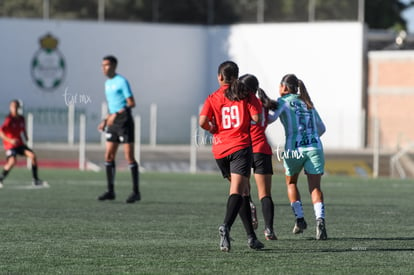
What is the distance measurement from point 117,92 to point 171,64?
109 ft

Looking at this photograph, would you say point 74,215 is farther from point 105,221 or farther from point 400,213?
point 400,213

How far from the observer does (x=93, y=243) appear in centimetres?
1069

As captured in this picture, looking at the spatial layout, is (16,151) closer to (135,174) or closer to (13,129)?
(13,129)

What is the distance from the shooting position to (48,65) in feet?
152

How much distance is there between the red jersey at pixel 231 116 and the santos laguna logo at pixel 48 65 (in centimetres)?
3621

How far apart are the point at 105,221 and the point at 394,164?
2117 centimetres

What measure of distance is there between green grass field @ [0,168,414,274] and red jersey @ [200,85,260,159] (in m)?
1.02

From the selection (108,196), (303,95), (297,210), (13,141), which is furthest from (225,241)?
(13,141)

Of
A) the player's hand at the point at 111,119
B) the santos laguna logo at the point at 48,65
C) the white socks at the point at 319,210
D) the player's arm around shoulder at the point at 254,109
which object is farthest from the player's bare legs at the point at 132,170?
the santos laguna logo at the point at 48,65

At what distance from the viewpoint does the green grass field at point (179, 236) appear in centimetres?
905

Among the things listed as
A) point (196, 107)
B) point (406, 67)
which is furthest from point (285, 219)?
point (196, 107)

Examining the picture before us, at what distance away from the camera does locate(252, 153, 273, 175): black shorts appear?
448 inches

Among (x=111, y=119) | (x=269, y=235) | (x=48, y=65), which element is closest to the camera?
(x=269, y=235)

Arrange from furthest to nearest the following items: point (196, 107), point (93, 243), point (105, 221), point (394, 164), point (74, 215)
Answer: point (196, 107) → point (394, 164) → point (74, 215) → point (105, 221) → point (93, 243)
